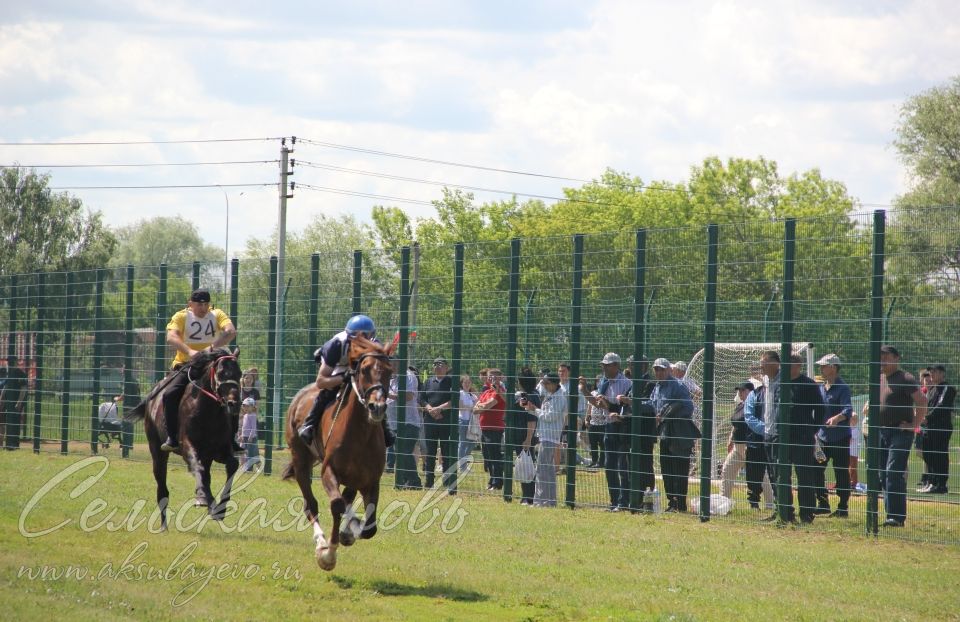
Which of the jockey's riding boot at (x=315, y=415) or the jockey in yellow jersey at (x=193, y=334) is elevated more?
the jockey in yellow jersey at (x=193, y=334)

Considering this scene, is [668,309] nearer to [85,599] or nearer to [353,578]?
[353,578]

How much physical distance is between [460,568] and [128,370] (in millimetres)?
14612

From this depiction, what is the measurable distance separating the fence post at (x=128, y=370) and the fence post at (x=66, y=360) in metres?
1.86

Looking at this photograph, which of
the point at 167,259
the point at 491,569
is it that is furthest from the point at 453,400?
the point at 167,259

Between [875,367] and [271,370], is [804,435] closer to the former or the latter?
[875,367]

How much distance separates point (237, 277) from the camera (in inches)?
809

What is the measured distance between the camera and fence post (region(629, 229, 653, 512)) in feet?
48.4

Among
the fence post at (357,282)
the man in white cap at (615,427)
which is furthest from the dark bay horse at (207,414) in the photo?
the fence post at (357,282)

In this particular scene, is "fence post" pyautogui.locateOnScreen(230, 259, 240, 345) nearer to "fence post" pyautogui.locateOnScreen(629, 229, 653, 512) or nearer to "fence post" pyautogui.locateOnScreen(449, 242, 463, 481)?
"fence post" pyautogui.locateOnScreen(449, 242, 463, 481)

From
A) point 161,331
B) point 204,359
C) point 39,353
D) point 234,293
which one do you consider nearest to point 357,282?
point 234,293

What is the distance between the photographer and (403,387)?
17.7m

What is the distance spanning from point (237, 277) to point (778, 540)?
1209 cm

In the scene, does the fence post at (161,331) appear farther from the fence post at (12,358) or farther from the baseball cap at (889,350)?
the baseball cap at (889,350)

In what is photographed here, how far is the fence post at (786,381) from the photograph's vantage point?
13336 mm
